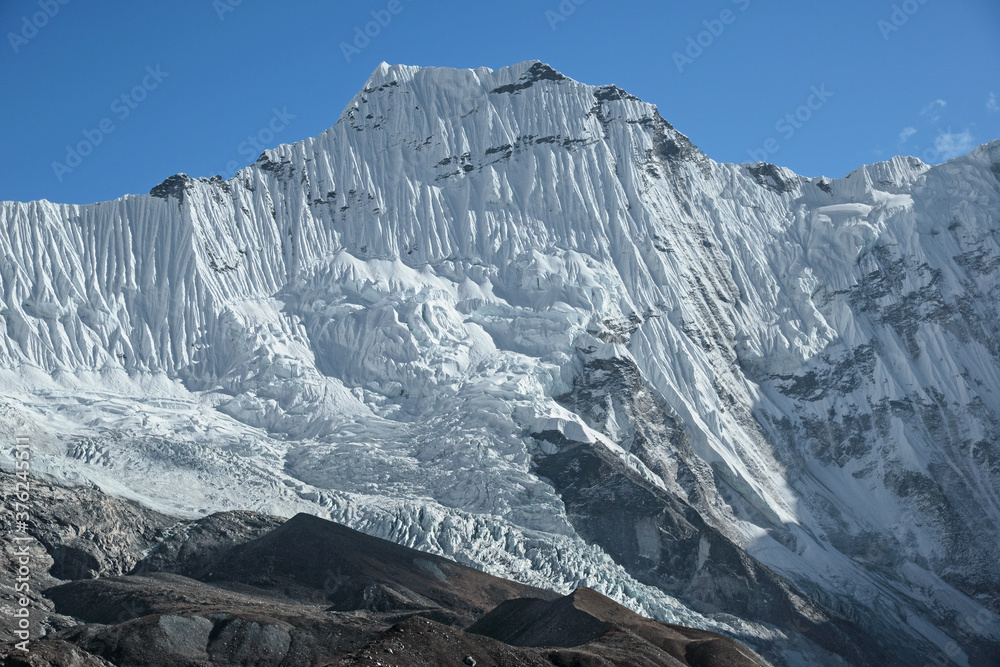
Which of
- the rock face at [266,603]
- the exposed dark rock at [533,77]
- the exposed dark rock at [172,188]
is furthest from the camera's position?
the exposed dark rock at [533,77]

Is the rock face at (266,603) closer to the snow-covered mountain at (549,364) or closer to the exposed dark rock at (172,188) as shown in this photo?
the snow-covered mountain at (549,364)

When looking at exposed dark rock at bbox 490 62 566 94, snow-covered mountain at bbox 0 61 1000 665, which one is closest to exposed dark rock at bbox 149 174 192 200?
snow-covered mountain at bbox 0 61 1000 665

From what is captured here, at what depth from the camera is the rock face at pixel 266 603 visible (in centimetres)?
6925

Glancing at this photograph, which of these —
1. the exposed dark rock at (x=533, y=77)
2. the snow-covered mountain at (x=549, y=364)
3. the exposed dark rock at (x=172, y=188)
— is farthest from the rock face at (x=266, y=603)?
the exposed dark rock at (x=533, y=77)

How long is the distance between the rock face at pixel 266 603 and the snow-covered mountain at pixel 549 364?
10288 millimetres

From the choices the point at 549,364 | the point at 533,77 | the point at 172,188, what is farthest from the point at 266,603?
the point at 533,77

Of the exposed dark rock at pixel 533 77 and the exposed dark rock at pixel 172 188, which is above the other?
the exposed dark rock at pixel 533 77

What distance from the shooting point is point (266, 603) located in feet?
303

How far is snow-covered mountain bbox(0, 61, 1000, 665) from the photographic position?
13088 cm

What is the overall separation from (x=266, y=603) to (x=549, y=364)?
71.1m

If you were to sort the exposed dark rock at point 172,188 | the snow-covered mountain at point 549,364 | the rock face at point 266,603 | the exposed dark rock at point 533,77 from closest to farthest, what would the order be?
the rock face at point 266,603, the snow-covered mountain at point 549,364, the exposed dark rock at point 172,188, the exposed dark rock at point 533,77

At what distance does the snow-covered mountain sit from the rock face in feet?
33.8

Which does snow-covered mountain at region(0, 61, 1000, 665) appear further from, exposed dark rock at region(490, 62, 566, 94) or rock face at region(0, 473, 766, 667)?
rock face at region(0, 473, 766, 667)

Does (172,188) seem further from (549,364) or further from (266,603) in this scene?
(266,603)
